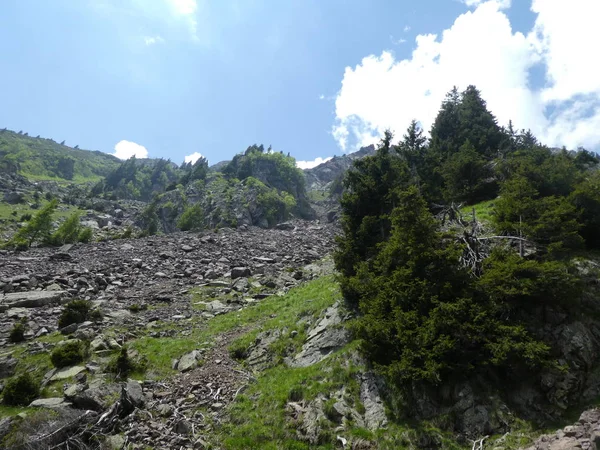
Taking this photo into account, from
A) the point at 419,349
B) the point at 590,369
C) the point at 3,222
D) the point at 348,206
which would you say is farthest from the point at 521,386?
the point at 3,222

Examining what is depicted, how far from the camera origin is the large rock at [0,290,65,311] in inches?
1013

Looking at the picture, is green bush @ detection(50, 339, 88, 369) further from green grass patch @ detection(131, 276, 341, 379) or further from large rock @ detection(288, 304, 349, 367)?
large rock @ detection(288, 304, 349, 367)

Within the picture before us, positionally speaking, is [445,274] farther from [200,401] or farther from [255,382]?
[200,401]

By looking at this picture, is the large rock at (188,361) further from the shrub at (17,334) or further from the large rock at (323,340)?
the shrub at (17,334)

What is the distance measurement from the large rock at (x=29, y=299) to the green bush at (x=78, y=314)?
4.91 meters

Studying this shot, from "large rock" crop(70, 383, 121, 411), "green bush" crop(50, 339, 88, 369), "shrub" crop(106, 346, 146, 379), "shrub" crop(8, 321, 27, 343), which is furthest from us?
"shrub" crop(8, 321, 27, 343)

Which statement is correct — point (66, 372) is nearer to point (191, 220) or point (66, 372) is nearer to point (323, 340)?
point (323, 340)

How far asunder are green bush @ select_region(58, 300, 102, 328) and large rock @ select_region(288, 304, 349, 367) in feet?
53.3

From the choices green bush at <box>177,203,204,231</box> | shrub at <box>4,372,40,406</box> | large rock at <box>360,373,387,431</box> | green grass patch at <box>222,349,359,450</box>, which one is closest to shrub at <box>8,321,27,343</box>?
shrub at <box>4,372,40,406</box>

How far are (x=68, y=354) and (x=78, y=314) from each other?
6912 mm

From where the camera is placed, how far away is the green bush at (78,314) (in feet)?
73.5

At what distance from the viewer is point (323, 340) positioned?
1681 centimetres

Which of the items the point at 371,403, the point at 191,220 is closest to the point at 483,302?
the point at 371,403

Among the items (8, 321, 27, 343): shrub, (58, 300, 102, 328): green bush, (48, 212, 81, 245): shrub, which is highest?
(48, 212, 81, 245): shrub
